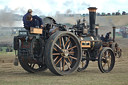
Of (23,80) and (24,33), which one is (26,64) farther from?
(23,80)

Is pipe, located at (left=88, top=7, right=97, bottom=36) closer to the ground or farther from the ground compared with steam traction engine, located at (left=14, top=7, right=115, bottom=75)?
farther from the ground

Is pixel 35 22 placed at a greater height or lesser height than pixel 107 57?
greater

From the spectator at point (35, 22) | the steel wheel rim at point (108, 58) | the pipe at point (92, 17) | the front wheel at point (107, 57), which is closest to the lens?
the spectator at point (35, 22)

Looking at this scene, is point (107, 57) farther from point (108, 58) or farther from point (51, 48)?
point (51, 48)

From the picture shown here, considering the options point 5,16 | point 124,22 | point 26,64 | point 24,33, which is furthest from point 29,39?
point 124,22

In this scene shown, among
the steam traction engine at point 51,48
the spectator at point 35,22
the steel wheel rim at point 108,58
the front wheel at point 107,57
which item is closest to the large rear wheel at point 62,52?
the steam traction engine at point 51,48

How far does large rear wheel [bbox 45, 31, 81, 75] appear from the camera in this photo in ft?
32.7

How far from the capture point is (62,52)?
10406 millimetres

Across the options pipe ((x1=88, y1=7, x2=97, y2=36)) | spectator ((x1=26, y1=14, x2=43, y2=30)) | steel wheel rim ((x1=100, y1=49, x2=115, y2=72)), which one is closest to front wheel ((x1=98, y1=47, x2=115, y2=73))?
steel wheel rim ((x1=100, y1=49, x2=115, y2=72))

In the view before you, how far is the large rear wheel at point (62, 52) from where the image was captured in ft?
32.7

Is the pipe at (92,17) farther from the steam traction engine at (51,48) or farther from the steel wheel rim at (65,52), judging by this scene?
the steel wheel rim at (65,52)

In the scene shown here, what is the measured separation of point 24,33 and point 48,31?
34.7 inches

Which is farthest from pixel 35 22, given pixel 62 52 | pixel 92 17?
pixel 92 17

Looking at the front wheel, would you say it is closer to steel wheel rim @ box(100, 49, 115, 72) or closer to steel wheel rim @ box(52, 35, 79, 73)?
steel wheel rim @ box(100, 49, 115, 72)
